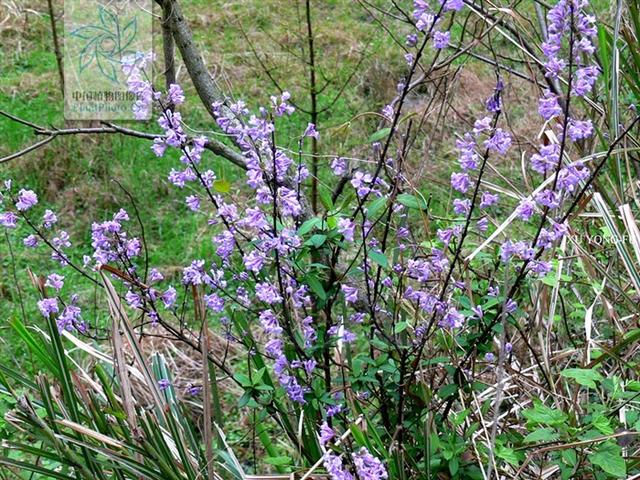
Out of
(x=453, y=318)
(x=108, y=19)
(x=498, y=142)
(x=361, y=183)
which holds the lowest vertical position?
(x=108, y=19)

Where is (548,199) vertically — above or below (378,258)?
above

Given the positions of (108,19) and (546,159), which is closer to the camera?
(546,159)

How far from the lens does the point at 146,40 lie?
5.56m

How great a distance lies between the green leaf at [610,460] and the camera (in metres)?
1.47

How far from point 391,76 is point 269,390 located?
438 centimetres

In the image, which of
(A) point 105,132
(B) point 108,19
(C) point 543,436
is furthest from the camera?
(B) point 108,19

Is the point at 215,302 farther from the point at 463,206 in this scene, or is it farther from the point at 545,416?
the point at 545,416

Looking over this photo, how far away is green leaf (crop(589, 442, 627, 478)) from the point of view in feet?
4.83

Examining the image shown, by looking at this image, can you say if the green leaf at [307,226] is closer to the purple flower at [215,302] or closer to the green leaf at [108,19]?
the purple flower at [215,302]

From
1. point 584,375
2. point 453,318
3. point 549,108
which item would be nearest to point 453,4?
point 549,108

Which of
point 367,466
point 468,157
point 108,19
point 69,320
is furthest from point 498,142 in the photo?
point 108,19

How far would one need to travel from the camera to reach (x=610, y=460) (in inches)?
59.5

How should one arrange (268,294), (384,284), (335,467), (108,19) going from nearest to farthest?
→ (335,467)
(268,294)
(384,284)
(108,19)

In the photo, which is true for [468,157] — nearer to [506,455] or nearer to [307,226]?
[307,226]
